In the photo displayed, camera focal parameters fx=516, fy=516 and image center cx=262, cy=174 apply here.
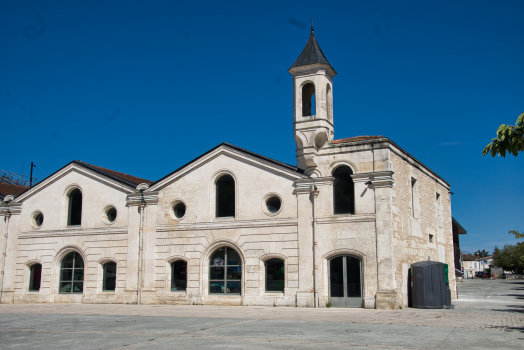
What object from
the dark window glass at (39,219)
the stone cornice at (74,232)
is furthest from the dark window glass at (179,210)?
the dark window glass at (39,219)

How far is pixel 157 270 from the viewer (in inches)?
1004

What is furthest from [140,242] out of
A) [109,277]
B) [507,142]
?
[507,142]

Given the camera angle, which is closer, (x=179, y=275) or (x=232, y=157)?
(x=232, y=157)

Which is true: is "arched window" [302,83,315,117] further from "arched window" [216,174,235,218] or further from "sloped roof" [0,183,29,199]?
"sloped roof" [0,183,29,199]

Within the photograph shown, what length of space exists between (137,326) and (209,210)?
10.6m

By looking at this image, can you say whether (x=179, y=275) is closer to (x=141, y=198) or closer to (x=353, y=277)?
(x=141, y=198)

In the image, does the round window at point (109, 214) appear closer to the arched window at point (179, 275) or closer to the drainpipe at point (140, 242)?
the drainpipe at point (140, 242)

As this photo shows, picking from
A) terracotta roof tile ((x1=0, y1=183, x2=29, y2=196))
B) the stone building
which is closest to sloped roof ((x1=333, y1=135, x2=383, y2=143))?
the stone building

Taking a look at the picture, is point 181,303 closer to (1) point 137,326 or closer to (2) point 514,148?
(1) point 137,326

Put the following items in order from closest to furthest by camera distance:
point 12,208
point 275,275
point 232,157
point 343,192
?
point 343,192
point 275,275
point 232,157
point 12,208

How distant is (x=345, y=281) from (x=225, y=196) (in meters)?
7.12

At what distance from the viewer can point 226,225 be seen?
24.5 meters

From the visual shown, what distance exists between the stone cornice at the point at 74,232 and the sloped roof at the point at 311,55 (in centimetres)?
1219

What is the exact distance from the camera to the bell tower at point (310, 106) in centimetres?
2336
